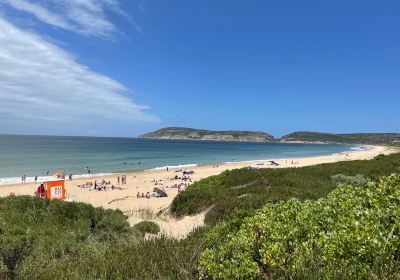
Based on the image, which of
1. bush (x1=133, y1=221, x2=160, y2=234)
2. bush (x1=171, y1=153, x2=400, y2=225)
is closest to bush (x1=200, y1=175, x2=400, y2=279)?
bush (x1=171, y1=153, x2=400, y2=225)

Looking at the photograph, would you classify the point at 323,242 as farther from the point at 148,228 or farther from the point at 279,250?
the point at 148,228

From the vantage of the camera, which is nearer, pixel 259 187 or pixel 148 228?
pixel 148 228

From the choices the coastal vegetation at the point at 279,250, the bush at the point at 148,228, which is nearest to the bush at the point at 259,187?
the bush at the point at 148,228

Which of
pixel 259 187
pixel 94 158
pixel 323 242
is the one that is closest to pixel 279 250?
pixel 323 242

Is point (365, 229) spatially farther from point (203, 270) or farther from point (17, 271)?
point (17, 271)

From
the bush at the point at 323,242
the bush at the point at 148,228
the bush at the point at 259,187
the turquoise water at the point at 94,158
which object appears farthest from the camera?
the turquoise water at the point at 94,158

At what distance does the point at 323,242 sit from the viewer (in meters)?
3.38

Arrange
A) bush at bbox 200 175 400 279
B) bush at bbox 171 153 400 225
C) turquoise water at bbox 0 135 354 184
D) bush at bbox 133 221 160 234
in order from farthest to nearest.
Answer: turquoise water at bbox 0 135 354 184, bush at bbox 171 153 400 225, bush at bbox 133 221 160 234, bush at bbox 200 175 400 279

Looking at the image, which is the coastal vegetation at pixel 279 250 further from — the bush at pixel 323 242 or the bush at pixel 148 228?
the bush at pixel 148 228

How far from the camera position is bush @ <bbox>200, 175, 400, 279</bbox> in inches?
114

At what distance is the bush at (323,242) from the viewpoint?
2.90m

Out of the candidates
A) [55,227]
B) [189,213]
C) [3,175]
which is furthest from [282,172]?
[3,175]

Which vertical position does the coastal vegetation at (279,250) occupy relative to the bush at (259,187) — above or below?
above

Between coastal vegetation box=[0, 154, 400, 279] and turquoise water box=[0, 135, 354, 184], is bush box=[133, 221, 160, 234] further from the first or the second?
turquoise water box=[0, 135, 354, 184]
